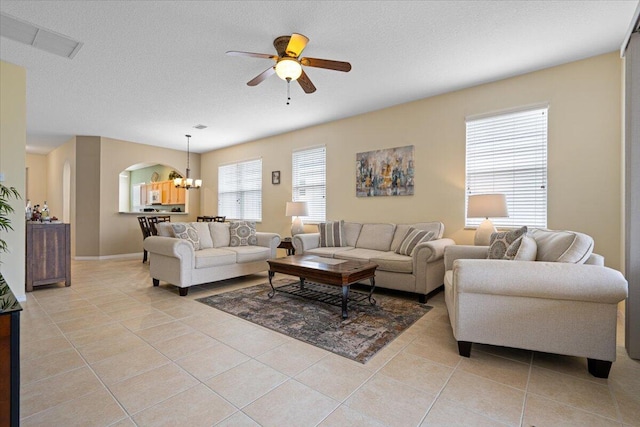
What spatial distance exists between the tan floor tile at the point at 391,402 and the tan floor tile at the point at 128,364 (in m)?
1.35

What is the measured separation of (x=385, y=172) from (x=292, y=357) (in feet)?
11.0

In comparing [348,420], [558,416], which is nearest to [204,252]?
[348,420]

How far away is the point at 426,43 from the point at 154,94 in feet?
11.8

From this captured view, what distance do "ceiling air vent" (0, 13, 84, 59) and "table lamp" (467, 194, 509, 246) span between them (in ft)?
14.5

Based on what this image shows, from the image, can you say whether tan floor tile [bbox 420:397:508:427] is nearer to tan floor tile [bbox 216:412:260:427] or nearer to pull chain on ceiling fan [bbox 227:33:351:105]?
tan floor tile [bbox 216:412:260:427]

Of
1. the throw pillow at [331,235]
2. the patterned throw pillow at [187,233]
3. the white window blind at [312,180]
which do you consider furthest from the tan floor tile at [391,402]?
the white window blind at [312,180]

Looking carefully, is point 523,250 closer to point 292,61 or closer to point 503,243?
point 503,243

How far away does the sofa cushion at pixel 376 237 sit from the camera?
4375 mm

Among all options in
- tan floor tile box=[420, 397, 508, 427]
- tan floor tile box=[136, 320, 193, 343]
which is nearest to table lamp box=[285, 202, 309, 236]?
tan floor tile box=[136, 320, 193, 343]

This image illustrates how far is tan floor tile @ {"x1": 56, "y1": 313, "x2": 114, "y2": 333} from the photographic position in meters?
2.66

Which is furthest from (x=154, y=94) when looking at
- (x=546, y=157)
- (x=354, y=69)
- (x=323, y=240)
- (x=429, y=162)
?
(x=546, y=157)

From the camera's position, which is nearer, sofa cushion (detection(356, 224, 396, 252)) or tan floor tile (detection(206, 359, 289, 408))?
tan floor tile (detection(206, 359, 289, 408))

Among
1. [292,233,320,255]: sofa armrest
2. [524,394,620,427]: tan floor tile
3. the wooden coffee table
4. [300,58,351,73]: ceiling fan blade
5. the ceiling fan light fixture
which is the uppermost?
[300,58,351,73]: ceiling fan blade

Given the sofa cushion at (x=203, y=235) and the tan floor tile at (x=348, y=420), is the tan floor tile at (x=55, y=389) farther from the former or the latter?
the sofa cushion at (x=203, y=235)
